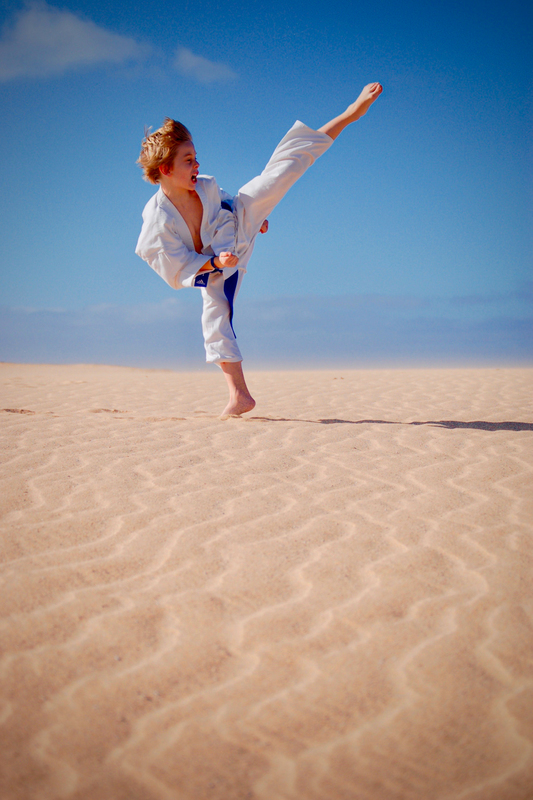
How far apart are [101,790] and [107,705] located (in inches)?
9.2

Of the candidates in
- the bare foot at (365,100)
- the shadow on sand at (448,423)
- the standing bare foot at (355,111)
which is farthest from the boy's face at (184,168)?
the shadow on sand at (448,423)

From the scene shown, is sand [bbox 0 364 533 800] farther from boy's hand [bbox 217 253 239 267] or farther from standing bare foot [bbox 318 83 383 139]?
standing bare foot [bbox 318 83 383 139]

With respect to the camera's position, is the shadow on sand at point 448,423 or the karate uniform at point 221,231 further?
the shadow on sand at point 448,423

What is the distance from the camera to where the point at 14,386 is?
28.3ft

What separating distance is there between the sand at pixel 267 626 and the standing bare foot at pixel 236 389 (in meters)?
1.06

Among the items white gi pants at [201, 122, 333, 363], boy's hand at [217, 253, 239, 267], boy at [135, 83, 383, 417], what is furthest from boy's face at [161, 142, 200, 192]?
boy's hand at [217, 253, 239, 267]

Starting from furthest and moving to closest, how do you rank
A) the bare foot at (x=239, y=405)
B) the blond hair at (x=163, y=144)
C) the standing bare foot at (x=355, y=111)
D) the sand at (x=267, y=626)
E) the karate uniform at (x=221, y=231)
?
the bare foot at (x=239, y=405), the standing bare foot at (x=355, y=111), the karate uniform at (x=221, y=231), the blond hair at (x=163, y=144), the sand at (x=267, y=626)

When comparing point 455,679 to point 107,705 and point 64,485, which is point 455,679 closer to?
point 107,705

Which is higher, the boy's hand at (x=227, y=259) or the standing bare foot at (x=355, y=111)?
the standing bare foot at (x=355, y=111)

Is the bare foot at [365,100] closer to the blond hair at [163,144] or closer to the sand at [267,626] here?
the blond hair at [163,144]

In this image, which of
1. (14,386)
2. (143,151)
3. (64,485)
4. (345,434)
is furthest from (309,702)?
(14,386)

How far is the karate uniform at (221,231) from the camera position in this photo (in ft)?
13.2

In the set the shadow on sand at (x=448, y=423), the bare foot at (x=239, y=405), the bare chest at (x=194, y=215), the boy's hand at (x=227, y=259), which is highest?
the bare chest at (x=194, y=215)

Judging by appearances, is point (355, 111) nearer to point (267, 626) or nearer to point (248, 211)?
point (248, 211)
